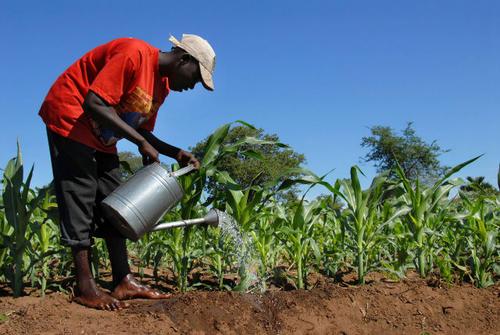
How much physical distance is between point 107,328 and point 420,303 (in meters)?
1.87

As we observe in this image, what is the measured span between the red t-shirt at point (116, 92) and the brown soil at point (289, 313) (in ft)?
2.94

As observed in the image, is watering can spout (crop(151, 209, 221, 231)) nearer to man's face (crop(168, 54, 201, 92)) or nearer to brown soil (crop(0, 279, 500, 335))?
brown soil (crop(0, 279, 500, 335))

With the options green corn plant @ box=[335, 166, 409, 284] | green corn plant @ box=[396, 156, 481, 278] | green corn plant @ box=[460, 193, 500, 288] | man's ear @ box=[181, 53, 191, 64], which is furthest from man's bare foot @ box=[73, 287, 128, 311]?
green corn plant @ box=[460, 193, 500, 288]

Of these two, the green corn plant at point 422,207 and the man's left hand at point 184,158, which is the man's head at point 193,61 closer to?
the man's left hand at point 184,158

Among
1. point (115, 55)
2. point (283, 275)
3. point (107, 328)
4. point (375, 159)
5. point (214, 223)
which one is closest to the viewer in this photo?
point (107, 328)

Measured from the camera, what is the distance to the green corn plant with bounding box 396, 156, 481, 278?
3260 mm

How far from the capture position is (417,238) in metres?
3.28

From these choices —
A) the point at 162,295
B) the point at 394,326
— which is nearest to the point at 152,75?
the point at 162,295

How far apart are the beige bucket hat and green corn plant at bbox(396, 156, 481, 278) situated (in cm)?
139

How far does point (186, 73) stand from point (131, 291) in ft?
4.18

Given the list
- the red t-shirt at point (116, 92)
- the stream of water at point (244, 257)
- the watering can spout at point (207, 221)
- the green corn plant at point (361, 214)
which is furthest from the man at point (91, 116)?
the green corn plant at point (361, 214)

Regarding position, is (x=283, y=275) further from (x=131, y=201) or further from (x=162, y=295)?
(x=131, y=201)

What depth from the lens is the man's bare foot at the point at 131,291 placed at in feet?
9.12

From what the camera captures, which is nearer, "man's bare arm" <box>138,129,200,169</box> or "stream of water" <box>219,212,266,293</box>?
"man's bare arm" <box>138,129,200,169</box>
